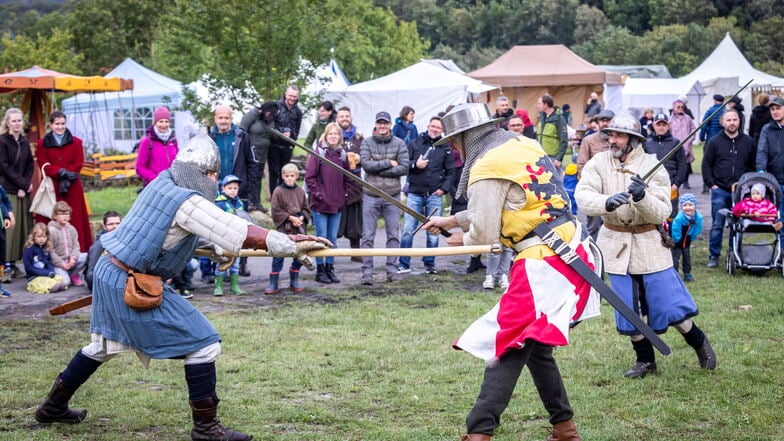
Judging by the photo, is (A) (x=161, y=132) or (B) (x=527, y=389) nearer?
(B) (x=527, y=389)

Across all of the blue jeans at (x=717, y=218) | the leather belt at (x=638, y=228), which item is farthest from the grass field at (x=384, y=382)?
the blue jeans at (x=717, y=218)

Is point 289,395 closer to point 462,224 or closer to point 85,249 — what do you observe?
point 462,224

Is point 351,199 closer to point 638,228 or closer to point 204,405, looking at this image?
point 638,228

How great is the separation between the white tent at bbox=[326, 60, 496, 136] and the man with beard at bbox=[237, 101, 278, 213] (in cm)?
822

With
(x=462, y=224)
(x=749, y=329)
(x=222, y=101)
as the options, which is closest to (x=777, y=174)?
(x=749, y=329)

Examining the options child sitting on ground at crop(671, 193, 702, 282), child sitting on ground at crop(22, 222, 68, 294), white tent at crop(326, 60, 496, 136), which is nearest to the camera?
child sitting on ground at crop(22, 222, 68, 294)

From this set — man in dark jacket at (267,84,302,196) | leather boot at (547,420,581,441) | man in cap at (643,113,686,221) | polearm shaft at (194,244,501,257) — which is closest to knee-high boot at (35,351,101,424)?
polearm shaft at (194,244,501,257)

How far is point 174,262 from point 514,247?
6.04 ft

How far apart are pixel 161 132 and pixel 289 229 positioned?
192 centimetres

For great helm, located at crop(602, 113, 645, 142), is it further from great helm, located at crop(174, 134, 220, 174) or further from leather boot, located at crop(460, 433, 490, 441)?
great helm, located at crop(174, 134, 220, 174)

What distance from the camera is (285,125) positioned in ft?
41.4

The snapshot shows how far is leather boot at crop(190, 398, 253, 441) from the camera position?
529 cm

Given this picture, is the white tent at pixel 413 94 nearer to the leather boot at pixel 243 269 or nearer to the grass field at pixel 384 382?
the leather boot at pixel 243 269

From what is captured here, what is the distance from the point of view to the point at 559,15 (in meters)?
78.0
